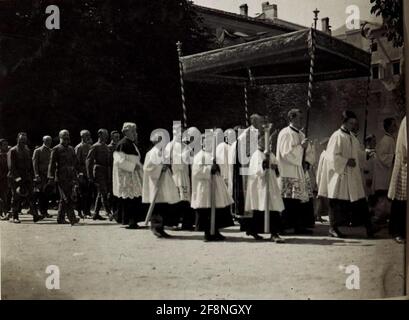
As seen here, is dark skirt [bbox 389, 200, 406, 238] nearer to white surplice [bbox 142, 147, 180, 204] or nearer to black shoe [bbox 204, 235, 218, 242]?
black shoe [bbox 204, 235, 218, 242]

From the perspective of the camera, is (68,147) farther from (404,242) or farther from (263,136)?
(404,242)

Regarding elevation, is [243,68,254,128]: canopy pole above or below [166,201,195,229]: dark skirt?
above

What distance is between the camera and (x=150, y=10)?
7.32 metres

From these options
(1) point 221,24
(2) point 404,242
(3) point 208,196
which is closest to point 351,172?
(2) point 404,242

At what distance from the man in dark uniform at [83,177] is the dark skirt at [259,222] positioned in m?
2.05

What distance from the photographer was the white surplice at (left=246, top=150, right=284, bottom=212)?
7581mm

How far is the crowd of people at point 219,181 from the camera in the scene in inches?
289

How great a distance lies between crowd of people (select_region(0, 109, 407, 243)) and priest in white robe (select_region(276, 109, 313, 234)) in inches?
0.5

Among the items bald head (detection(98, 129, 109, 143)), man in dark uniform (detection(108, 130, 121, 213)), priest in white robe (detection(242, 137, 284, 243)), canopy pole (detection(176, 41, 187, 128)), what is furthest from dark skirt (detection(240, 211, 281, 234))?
bald head (detection(98, 129, 109, 143))

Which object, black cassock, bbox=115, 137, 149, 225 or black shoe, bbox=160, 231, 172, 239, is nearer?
black shoe, bbox=160, 231, 172, 239

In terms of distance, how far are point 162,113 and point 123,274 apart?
6.64 ft

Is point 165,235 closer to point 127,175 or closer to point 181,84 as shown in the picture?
point 127,175

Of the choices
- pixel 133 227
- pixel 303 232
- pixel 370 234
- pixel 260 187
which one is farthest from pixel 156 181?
pixel 370 234

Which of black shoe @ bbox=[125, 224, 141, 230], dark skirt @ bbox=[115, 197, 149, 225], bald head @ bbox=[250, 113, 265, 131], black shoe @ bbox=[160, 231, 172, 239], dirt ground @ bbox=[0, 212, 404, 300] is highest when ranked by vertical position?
bald head @ bbox=[250, 113, 265, 131]
